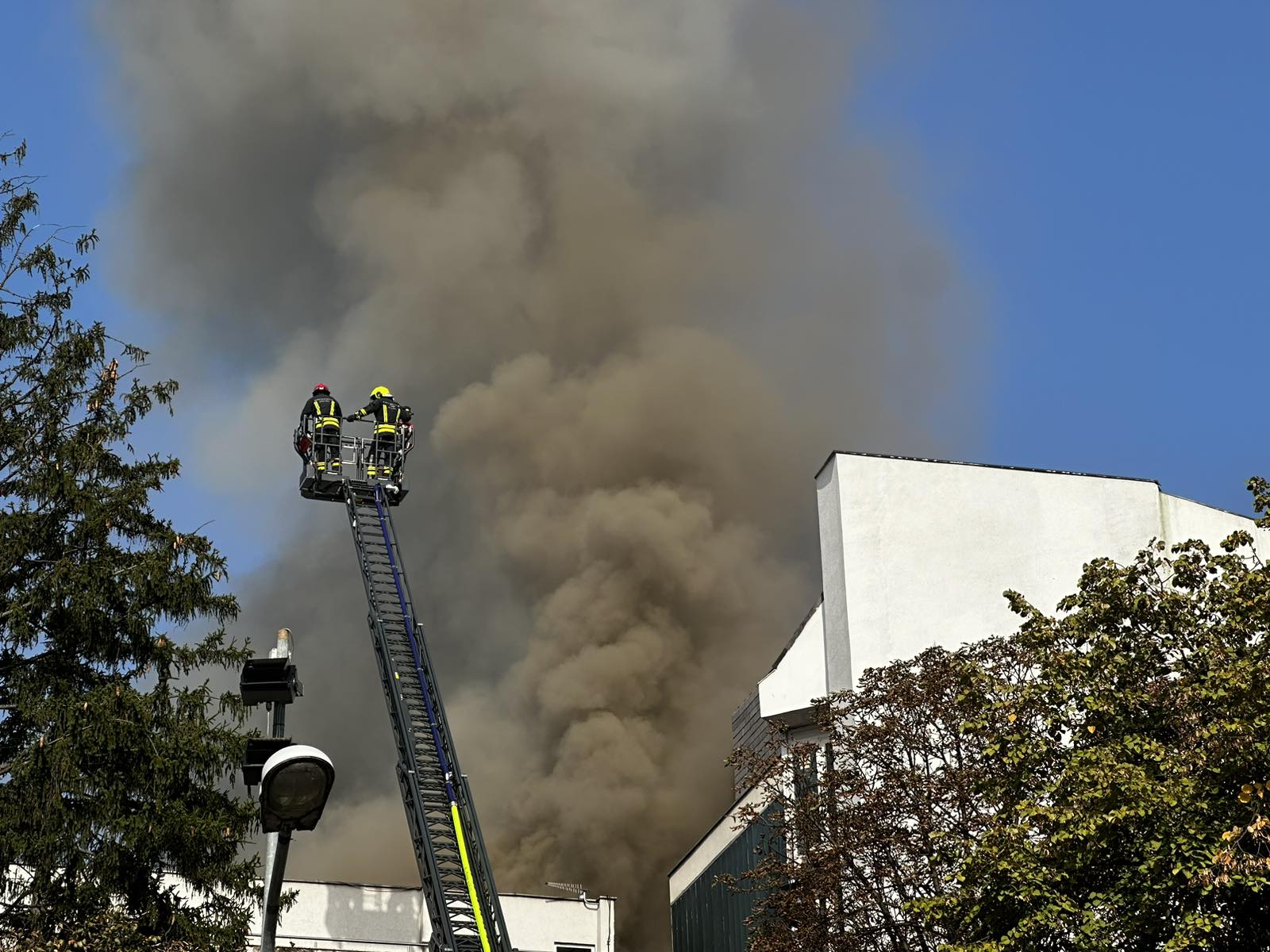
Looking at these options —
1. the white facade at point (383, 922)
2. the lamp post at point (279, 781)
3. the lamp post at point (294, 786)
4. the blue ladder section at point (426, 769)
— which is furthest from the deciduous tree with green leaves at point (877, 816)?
the white facade at point (383, 922)

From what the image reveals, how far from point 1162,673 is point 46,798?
13.3 meters

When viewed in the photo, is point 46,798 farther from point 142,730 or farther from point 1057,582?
point 1057,582

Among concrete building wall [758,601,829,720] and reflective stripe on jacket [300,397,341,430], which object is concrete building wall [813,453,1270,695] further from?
→ reflective stripe on jacket [300,397,341,430]

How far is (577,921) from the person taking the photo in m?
34.4

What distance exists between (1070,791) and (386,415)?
1759cm

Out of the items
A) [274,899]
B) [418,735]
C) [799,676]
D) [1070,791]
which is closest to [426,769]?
[418,735]

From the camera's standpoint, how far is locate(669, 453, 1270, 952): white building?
85.5 feet

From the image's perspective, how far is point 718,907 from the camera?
95.3 feet

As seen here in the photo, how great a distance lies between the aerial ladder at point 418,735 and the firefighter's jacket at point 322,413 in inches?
9.3

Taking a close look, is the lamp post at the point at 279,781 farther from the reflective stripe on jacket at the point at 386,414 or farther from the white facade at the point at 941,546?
the reflective stripe on jacket at the point at 386,414

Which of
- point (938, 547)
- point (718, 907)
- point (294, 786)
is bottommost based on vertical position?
point (294, 786)

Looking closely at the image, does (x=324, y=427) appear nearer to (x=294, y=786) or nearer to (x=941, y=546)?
(x=941, y=546)

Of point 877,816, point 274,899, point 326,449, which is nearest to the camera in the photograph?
point 274,899

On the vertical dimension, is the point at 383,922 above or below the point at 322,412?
below
